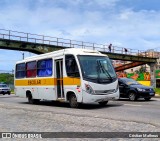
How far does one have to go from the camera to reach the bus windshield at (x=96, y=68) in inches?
615

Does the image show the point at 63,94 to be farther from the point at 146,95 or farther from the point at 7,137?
the point at 7,137

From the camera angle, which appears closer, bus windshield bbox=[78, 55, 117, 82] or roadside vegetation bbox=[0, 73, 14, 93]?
bus windshield bbox=[78, 55, 117, 82]

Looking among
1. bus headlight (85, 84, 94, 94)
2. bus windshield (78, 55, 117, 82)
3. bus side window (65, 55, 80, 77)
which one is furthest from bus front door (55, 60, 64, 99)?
bus headlight (85, 84, 94, 94)

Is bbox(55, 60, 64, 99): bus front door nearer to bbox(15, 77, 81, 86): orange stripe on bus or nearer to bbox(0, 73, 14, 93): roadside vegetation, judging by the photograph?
bbox(15, 77, 81, 86): orange stripe on bus

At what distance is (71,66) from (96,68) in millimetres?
1263

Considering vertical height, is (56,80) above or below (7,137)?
above

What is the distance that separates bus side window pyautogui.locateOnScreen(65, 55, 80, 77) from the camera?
629 inches

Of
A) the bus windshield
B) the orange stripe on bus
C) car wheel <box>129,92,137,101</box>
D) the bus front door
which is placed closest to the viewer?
the bus windshield

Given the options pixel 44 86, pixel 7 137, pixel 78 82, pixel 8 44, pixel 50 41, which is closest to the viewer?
pixel 7 137

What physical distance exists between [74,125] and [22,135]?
6.53 feet

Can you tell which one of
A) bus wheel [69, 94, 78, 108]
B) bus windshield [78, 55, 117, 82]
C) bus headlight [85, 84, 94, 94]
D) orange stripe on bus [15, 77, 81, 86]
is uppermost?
bus windshield [78, 55, 117, 82]

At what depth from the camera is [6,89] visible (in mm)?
44344

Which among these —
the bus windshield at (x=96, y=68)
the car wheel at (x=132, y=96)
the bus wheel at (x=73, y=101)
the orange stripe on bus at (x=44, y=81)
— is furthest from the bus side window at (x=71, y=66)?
the car wheel at (x=132, y=96)

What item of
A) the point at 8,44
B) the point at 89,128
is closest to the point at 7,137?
the point at 89,128
